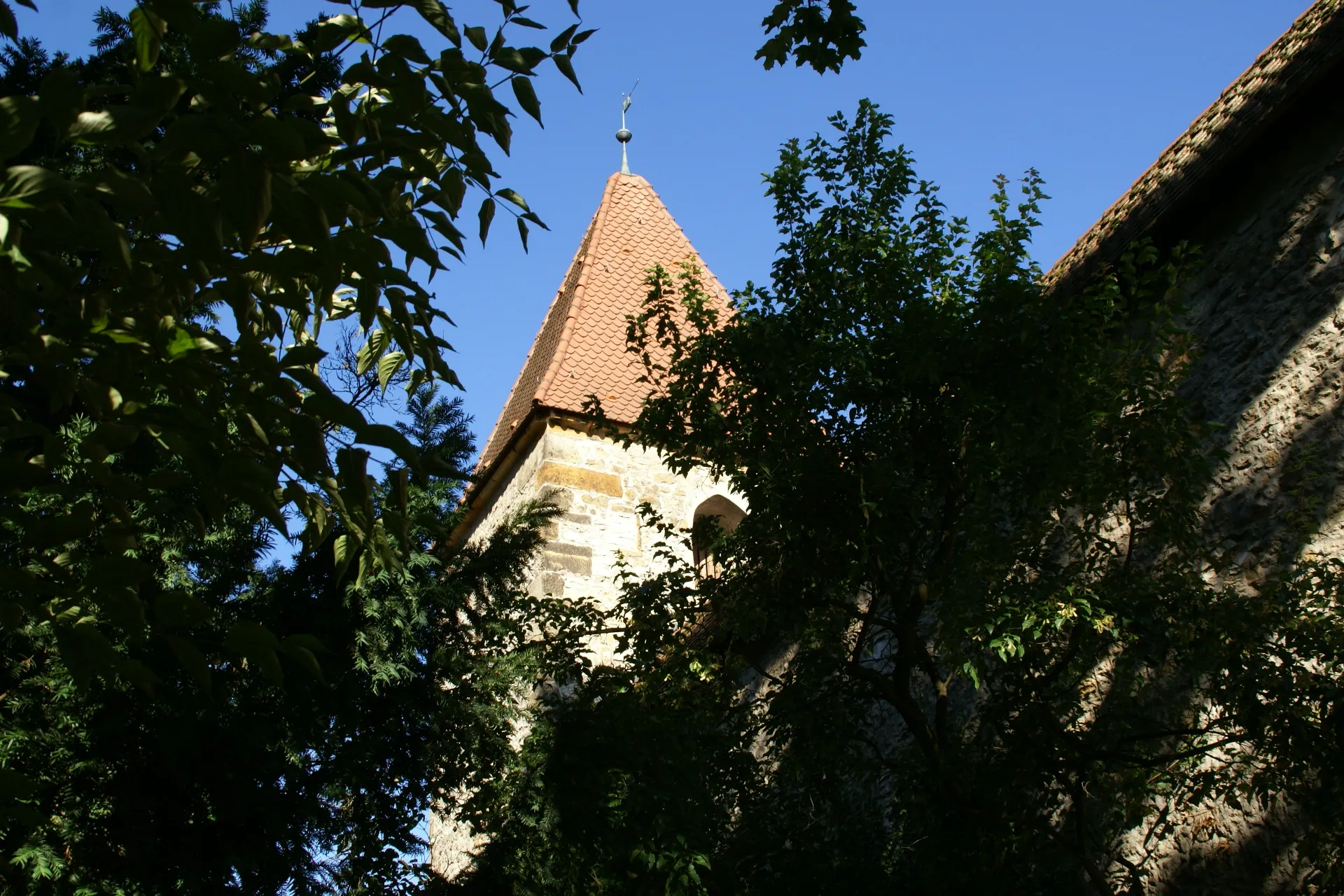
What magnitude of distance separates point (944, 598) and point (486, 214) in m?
2.18

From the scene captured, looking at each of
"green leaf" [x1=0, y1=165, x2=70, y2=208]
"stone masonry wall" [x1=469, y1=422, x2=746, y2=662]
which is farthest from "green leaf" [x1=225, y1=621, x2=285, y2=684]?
"stone masonry wall" [x1=469, y1=422, x2=746, y2=662]

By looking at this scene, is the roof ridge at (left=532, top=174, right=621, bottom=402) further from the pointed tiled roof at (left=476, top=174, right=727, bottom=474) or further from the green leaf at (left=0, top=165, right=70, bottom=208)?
the green leaf at (left=0, top=165, right=70, bottom=208)

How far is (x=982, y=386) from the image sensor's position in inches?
172

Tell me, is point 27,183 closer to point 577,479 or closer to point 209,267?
point 209,267

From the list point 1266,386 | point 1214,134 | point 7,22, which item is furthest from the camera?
point 1214,134

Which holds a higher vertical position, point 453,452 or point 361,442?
point 453,452

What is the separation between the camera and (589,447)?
11.5 m

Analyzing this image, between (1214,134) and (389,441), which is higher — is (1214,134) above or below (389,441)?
above

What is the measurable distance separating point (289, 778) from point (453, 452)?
2.08 meters

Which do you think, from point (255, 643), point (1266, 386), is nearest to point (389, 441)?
point (255, 643)

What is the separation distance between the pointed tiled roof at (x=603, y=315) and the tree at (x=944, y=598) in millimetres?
5916

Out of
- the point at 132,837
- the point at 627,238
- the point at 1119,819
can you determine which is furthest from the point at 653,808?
the point at 627,238

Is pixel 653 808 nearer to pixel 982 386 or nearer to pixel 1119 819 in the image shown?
pixel 1119 819

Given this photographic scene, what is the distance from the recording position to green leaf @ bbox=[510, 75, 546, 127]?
2.76 m
